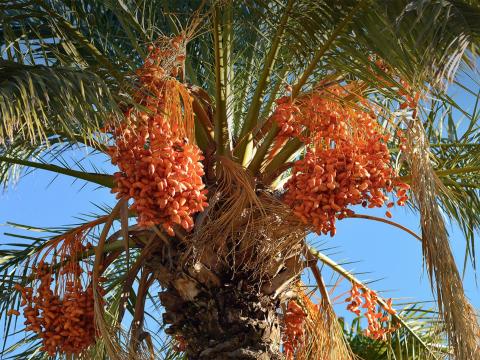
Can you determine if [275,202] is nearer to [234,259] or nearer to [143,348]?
[234,259]

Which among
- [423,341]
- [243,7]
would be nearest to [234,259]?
[243,7]

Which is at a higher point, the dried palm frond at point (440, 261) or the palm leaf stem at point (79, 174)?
the palm leaf stem at point (79, 174)

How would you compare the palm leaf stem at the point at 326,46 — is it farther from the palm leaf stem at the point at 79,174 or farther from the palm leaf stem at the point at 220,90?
the palm leaf stem at the point at 79,174

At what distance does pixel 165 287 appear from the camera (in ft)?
15.4

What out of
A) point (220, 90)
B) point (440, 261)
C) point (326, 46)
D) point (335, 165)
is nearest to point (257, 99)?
point (220, 90)

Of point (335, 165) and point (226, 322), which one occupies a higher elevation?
point (335, 165)

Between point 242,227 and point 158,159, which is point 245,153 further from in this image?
point 158,159

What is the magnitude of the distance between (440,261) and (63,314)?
2.08 meters

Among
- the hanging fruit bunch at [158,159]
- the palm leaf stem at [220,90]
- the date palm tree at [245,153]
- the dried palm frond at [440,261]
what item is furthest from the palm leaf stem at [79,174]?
the dried palm frond at [440,261]

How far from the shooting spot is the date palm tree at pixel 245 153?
3.74 meters

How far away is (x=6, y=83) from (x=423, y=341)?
3906 millimetres

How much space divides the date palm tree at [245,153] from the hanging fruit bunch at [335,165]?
28mm

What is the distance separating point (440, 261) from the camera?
396 centimetres

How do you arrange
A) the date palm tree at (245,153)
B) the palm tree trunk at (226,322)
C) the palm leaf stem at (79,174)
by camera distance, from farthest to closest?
the palm leaf stem at (79,174), the palm tree trunk at (226,322), the date palm tree at (245,153)
